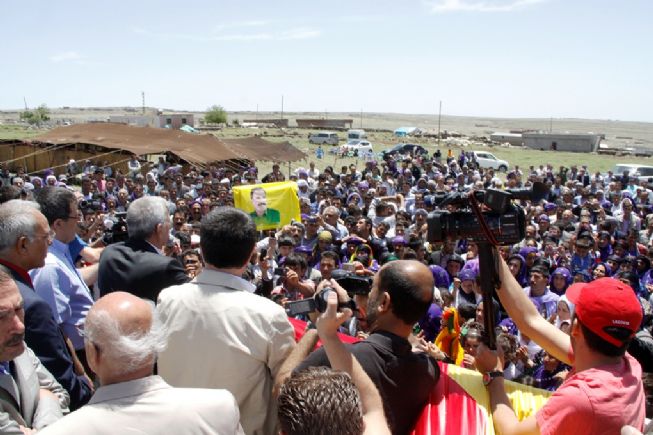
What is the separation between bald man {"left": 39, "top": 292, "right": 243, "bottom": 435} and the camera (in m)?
1.60

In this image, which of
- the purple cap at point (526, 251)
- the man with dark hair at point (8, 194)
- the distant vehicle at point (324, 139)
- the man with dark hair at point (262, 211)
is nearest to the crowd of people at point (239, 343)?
the man with dark hair at point (8, 194)

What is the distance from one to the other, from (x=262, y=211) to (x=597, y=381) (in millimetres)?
7597

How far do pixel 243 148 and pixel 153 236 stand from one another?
19766 millimetres

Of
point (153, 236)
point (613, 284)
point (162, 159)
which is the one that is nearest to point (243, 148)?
point (162, 159)

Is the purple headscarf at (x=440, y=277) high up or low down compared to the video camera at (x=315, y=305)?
down

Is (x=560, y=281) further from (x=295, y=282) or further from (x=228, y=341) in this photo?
(x=228, y=341)

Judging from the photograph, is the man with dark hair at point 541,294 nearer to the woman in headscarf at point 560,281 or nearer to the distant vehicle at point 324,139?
the woman in headscarf at point 560,281

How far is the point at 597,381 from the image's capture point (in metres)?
1.95

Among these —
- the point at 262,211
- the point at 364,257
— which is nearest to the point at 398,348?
the point at 364,257

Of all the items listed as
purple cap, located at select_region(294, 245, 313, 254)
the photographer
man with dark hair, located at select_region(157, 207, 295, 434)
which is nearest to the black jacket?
man with dark hair, located at select_region(157, 207, 295, 434)

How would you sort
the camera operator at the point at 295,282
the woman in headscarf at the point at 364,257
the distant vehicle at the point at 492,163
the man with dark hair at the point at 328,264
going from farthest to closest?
the distant vehicle at the point at 492,163 < the woman in headscarf at the point at 364,257 < the man with dark hair at the point at 328,264 < the camera operator at the point at 295,282

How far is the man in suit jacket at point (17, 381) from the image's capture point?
190 cm

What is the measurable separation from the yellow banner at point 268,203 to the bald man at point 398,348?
23.2ft

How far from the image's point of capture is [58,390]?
2314 mm
